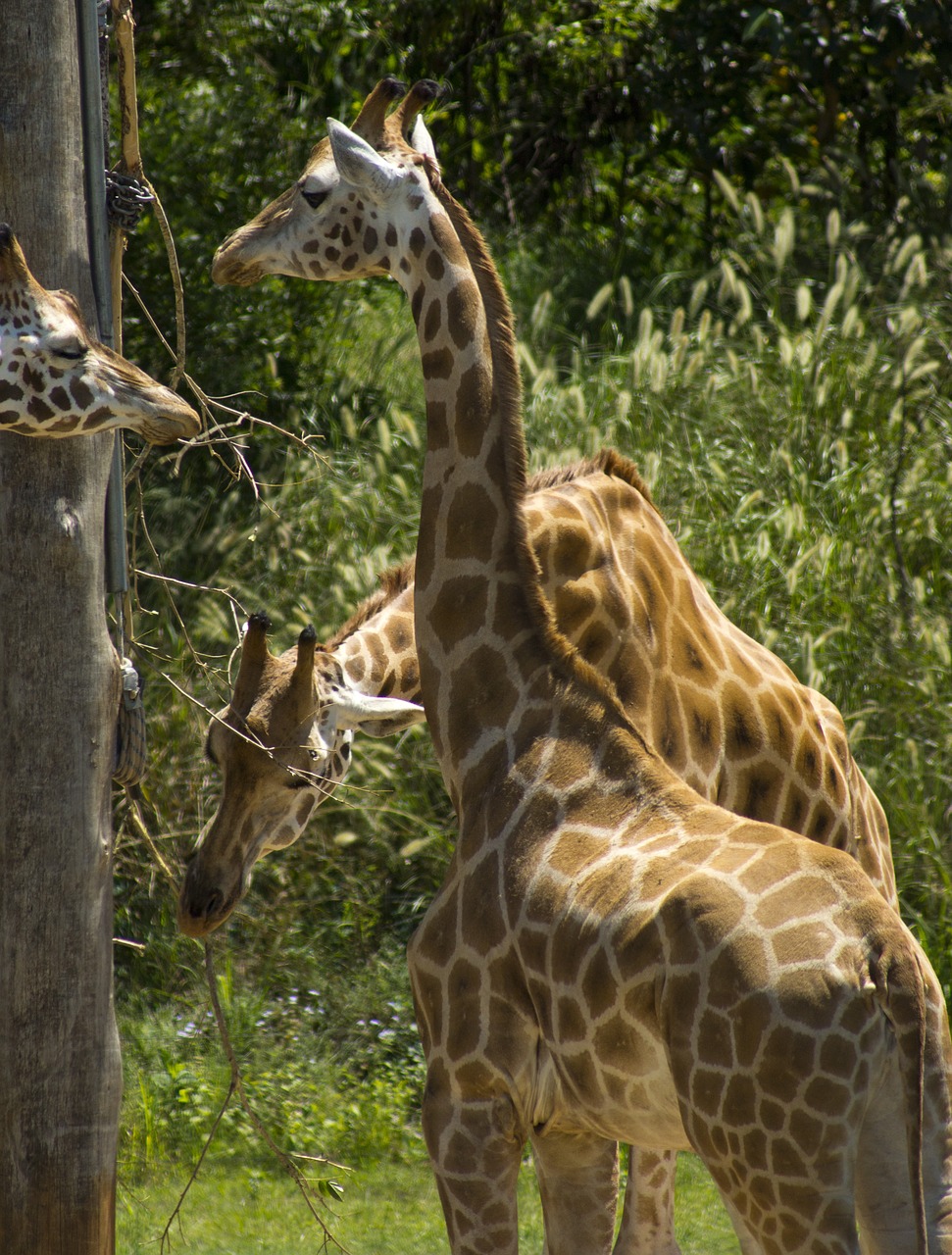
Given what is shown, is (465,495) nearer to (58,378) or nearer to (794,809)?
(58,378)

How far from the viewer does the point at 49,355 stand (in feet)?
10.6

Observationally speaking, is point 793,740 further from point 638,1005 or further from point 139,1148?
point 139,1148

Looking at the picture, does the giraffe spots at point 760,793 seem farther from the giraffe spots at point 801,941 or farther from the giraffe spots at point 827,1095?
the giraffe spots at point 827,1095

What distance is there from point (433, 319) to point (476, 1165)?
218 cm

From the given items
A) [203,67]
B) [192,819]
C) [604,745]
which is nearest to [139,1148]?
[192,819]

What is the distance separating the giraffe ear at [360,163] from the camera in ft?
13.0

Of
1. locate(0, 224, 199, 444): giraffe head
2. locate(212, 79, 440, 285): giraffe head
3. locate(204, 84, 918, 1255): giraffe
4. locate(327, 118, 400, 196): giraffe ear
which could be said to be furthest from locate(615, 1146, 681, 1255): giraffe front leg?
locate(327, 118, 400, 196): giraffe ear

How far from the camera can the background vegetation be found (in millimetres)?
6914

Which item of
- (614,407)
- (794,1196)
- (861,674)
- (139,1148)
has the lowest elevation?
(139,1148)

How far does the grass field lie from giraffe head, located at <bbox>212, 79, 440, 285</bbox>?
348cm

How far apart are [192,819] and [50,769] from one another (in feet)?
12.7

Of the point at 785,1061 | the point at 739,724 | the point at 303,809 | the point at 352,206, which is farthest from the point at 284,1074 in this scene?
the point at 785,1061

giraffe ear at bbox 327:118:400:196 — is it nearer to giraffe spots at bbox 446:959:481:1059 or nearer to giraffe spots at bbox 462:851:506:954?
giraffe spots at bbox 462:851:506:954

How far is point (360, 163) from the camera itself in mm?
4051
